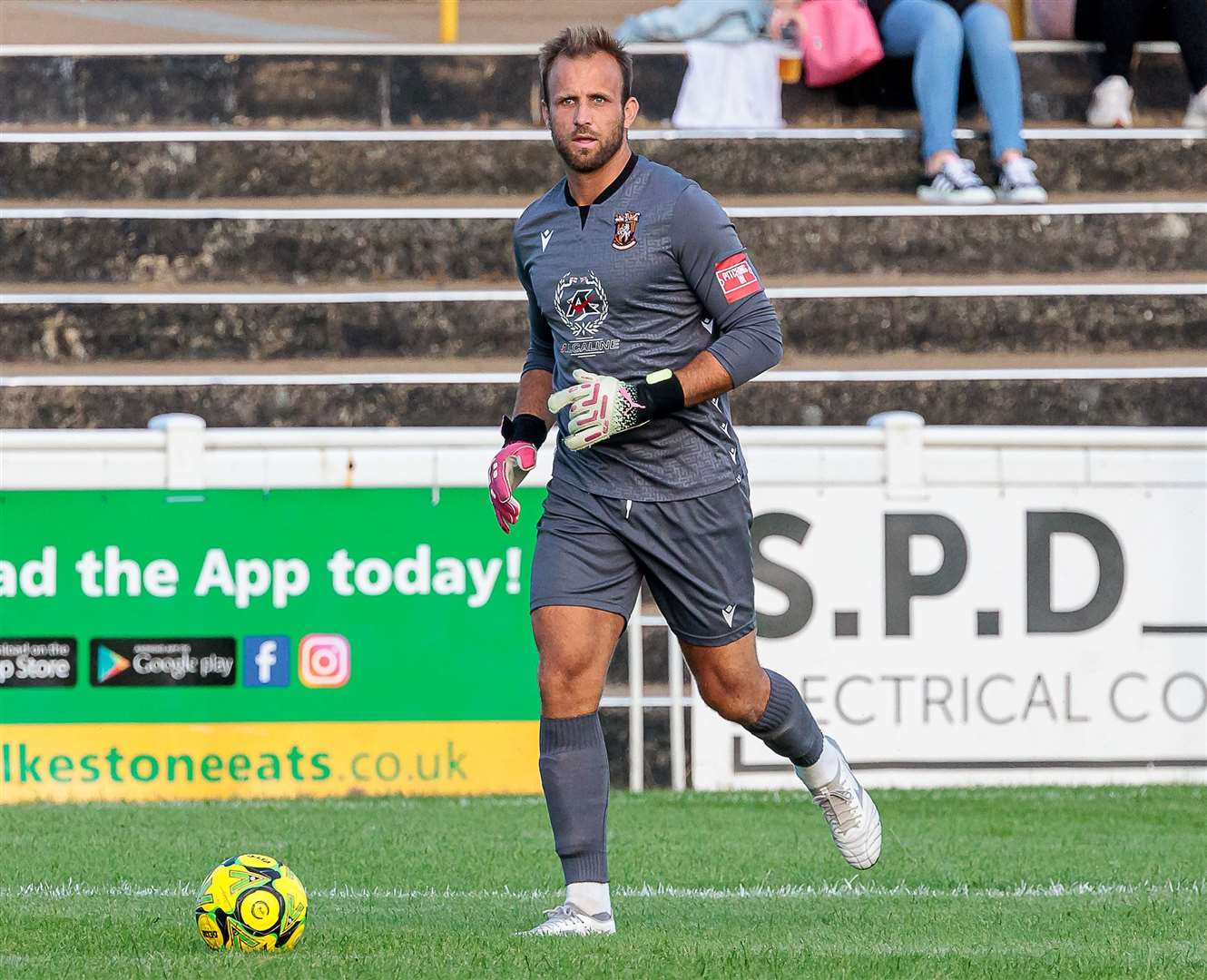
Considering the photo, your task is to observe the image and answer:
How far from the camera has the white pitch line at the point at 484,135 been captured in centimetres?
1285

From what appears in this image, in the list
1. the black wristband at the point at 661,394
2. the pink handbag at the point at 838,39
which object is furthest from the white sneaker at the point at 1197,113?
the black wristband at the point at 661,394

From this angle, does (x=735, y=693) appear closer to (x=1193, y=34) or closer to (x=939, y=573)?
(x=939, y=573)

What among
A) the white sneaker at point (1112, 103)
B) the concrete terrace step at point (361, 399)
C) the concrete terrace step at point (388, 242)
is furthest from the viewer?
the white sneaker at point (1112, 103)

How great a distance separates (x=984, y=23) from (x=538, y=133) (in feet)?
9.60

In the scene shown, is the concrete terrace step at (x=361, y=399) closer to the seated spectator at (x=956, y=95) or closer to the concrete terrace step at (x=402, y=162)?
the seated spectator at (x=956, y=95)

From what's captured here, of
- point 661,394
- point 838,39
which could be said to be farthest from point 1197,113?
point 661,394

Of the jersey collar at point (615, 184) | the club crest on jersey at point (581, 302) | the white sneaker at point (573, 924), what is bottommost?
the white sneaker at point (573, 924)

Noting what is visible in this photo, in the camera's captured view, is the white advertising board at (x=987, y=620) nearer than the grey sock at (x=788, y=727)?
No

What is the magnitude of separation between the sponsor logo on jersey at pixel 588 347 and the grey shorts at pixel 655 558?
12.7 inches

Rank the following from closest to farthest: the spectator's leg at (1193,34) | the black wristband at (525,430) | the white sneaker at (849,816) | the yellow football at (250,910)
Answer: the yellow football at (250,910) < the black wristband at (525,430) < the white sneaker at (849,816) < the spectator's leg at (1193,34)

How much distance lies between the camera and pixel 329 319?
478 inches

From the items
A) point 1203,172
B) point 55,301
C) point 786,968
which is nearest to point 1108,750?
point 786,968

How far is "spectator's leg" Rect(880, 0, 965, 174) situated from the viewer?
12.5 meters

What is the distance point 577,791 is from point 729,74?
912 centimetres
